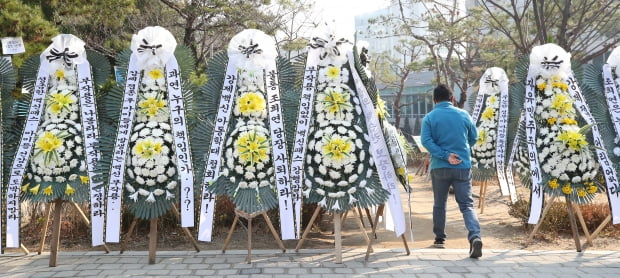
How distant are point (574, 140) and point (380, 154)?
80.8 inches

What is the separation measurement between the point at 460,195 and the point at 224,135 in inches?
93.4

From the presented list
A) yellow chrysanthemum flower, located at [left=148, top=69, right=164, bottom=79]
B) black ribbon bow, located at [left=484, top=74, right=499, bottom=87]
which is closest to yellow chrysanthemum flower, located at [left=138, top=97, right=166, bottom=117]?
yellow chrysanthemum flower, located at [left=148, top=69, right=164, bottom=79]

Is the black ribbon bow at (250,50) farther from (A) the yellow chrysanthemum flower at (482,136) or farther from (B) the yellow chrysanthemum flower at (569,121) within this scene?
(A) the yellow chrysanthemum flower at (482,136)

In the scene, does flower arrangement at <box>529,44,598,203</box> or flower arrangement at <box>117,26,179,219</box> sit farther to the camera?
flower arrangement at <box>529,44,598,203</box>

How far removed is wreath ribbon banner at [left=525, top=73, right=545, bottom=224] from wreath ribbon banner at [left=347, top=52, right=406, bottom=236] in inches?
59.5

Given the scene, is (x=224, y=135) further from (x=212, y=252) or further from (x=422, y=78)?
(x=422, y=78)

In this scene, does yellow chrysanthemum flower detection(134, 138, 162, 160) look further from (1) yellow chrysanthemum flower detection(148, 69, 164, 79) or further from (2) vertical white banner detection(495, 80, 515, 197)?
(2) vertical white banner detection(495, 80, 515, 197)

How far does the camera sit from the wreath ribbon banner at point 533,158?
577 cm

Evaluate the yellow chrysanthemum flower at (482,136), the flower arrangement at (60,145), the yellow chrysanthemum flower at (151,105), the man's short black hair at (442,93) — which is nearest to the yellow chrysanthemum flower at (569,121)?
the man's short black hair at (442,93)

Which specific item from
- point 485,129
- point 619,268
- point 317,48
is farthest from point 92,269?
point 485,129

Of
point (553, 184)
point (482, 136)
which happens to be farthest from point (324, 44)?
point (482, 136)

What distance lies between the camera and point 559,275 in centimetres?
470

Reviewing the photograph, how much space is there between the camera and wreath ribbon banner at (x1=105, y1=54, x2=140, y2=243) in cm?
517

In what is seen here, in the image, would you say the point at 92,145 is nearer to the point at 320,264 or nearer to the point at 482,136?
the point at 320,264
